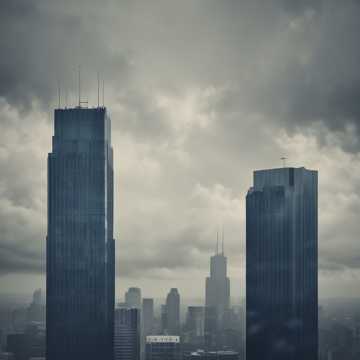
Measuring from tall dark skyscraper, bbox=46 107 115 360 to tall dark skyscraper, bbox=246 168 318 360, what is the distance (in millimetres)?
32156

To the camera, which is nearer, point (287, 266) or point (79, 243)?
point (287, 266)

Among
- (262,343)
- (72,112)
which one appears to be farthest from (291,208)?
(72,112)

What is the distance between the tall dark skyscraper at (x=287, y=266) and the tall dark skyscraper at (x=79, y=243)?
3216cm

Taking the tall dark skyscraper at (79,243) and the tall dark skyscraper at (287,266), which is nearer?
the tall dark skyscraper at (287,266)

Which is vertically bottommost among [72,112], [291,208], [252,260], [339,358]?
[339,358]

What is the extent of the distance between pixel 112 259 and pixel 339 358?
65.2 meters

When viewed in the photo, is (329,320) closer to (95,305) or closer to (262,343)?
(262,343)

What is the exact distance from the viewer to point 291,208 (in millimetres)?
147250

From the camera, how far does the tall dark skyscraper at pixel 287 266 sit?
145875 mm

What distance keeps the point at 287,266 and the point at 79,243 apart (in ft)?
141

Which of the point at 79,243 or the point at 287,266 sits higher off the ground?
the point at 79,243

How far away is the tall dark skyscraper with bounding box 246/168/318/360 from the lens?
479 feet

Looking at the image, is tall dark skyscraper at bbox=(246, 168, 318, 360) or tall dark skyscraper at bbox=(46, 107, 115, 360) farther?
tall dark skyscraper at bbox=(46, 107, 115, 360)

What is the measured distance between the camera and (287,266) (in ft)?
483
